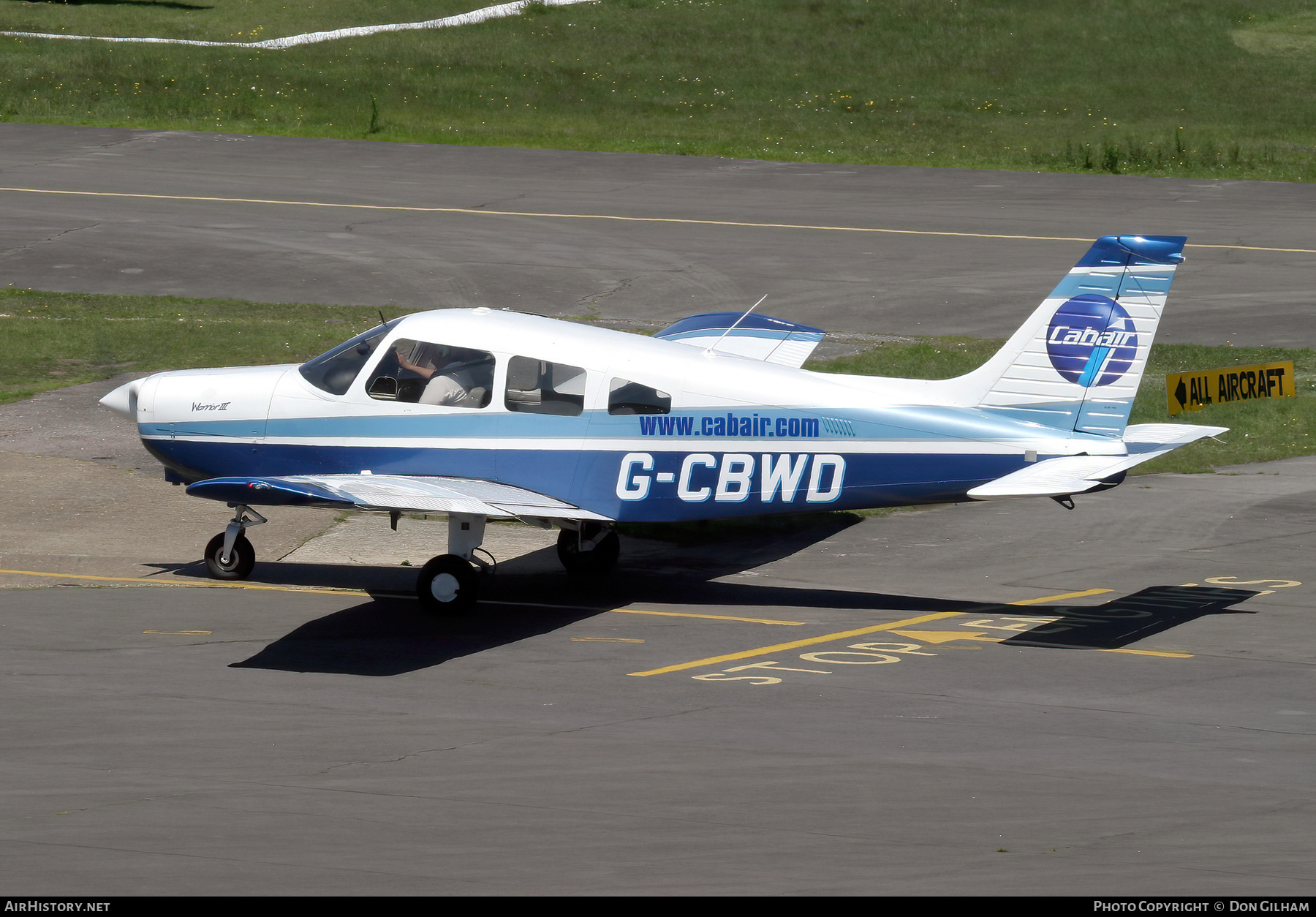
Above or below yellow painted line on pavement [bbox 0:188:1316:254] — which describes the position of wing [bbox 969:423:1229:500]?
below

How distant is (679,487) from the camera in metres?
13.7

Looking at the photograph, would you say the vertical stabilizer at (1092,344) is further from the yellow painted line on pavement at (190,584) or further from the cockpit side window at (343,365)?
the yellow painted line on pavement at (190,584)

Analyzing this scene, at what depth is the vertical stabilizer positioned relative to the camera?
12.8 meters

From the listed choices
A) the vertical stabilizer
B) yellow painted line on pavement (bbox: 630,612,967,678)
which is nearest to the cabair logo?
the vertical stabilizer

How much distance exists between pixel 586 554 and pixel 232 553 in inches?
132

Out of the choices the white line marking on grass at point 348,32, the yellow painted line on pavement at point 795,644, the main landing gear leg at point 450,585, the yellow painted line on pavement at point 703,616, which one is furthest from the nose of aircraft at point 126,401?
the white line marking on grass at point 348,32

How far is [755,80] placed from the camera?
4875cm

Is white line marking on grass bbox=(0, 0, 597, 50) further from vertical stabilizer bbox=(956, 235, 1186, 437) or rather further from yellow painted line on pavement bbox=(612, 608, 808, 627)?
vertical stabilizer bbox=(956, 235, 1186, 437)

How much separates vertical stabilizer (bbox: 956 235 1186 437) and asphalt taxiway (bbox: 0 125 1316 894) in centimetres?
188

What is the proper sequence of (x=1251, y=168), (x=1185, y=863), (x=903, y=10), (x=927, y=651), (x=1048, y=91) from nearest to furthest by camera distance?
(x=1185, y=863) < (x=927, y=651) < (x=1251, y=168) < (x=1048, y=91) < (x=903, y=10)

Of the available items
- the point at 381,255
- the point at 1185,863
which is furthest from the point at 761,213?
the point at 1185,863

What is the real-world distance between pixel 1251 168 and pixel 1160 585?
1080 inches

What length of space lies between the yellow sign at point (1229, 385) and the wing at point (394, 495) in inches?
363

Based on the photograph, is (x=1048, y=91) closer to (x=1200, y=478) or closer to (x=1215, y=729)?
(x=1200, y=478)
